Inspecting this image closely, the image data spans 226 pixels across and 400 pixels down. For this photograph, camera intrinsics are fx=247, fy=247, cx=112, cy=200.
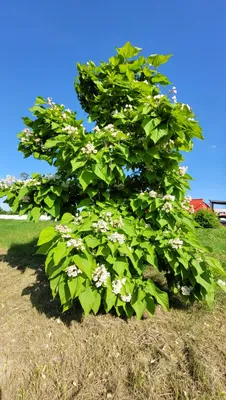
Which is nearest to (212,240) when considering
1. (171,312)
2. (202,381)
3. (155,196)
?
(171,312)

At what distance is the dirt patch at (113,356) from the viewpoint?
1.67 m

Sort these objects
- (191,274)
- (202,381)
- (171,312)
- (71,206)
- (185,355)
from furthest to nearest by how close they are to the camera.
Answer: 1. (71,206)
2. (171,312)
3. (191,274)
4. (185,355)
5. (202,381)

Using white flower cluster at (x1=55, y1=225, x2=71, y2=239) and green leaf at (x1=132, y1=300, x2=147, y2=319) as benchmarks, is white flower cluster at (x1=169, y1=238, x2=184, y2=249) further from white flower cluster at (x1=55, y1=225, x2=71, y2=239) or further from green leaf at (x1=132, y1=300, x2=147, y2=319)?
white flower cluster at (x1=55, y1=225, x2=71, y2=239)

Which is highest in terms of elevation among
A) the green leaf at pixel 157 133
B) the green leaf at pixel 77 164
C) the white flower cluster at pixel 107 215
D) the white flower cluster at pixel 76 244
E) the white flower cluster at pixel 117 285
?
the green leaf at pixel 157 133

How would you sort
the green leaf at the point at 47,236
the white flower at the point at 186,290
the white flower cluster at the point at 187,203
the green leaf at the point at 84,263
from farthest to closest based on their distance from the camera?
1. the white flower cluster at the point at 187,203
2. the white flower at the point at 186,290
3. the green leaf at the point at 47,236
4. the green leaf at the point at 84,263

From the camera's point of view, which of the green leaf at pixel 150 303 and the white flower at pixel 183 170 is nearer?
the green leaf at pixel 150 303

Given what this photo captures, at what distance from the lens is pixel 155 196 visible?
2.29 metres

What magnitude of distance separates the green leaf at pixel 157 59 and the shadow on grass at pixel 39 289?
103 inches

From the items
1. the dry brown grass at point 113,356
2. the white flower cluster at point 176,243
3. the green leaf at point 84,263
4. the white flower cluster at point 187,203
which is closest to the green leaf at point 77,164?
the green leaf at point 84,263

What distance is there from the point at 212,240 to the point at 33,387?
495 cm

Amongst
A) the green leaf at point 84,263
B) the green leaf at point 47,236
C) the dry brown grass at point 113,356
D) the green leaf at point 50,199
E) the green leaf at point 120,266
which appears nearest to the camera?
the dry brown grass at point 113,356

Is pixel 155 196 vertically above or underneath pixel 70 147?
underneath

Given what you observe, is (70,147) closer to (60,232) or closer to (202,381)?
(60,232)

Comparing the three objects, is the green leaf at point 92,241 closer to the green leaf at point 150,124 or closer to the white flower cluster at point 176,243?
the white flower cluster at point 176,243
